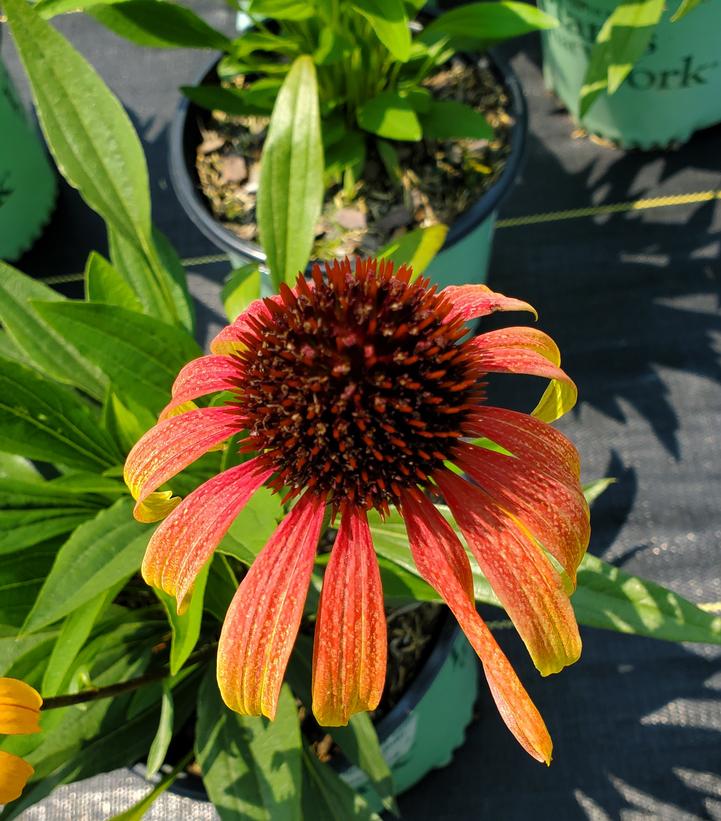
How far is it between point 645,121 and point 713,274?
9.7 inches

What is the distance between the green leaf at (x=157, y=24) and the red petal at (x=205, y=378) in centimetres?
51

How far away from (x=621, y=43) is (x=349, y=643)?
29.5 inches

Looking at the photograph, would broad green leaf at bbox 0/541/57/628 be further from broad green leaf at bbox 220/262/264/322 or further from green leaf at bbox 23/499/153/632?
broad green leaf at bbox 220/262/264/322

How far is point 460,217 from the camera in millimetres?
1015

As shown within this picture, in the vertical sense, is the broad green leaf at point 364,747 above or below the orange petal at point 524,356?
below

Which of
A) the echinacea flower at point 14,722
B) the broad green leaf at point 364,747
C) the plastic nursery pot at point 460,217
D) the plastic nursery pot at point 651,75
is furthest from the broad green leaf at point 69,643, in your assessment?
the plastic nursery pot at point 651,75

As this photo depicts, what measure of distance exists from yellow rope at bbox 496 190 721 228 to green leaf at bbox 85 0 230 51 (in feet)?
1.80

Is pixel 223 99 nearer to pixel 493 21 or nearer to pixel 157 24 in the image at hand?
pixel 157 24

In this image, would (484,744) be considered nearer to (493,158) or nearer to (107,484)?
(107,484)

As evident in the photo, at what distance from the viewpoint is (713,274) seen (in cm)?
124

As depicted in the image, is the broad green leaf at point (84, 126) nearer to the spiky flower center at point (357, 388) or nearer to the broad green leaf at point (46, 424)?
the broad green leaf at point (46, 424)

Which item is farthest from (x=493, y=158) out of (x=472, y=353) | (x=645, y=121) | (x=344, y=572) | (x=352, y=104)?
(x=344, y=572)

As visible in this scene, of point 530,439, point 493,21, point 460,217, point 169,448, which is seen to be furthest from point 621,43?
point 169,448

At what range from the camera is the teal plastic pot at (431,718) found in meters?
0.80
